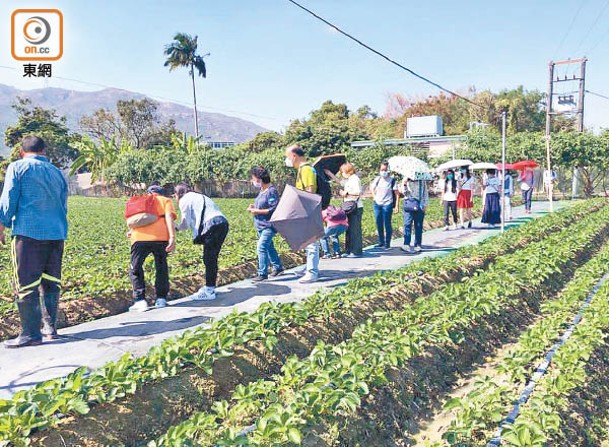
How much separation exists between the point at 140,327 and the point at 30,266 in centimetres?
124

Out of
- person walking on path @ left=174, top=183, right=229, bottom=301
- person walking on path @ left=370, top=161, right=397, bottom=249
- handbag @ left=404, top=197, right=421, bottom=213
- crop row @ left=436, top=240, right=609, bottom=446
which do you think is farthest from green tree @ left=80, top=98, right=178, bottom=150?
crop row @ left=436, top=240, right=609, bottom=446

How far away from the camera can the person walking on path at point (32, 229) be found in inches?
190

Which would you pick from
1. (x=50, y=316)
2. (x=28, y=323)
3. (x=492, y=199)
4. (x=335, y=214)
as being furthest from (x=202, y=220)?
(x=492, y=199)

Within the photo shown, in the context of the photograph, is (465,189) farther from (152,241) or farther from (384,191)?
(152,241)

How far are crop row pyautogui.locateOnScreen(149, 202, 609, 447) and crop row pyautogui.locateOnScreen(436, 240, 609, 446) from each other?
51cm

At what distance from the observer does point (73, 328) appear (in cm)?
569

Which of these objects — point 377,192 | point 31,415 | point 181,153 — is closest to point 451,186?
point 377,192

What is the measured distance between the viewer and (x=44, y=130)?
55.4 metres

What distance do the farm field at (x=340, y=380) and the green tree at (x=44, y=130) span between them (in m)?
54.4

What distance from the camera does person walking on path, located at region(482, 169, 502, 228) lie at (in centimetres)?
1411

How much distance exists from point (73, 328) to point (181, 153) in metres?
34.4

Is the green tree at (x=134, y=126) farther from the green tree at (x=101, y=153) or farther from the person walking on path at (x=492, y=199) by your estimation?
the person walking on path at (x=492, y=199)

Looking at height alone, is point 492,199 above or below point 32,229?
above

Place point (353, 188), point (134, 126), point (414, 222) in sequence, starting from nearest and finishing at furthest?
1. point (353, 188)
2. point (414, 222)
3. point (134, 126)
